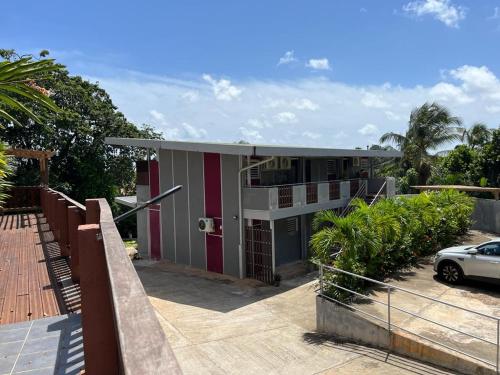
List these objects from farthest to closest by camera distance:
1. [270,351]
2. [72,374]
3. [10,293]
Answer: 1. [270,351]
2. [10,293]
3. [72,374]

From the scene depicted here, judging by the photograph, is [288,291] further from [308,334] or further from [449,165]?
[449,165]

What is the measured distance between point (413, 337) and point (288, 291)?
7029 millimetres

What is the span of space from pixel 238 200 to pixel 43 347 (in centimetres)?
1333

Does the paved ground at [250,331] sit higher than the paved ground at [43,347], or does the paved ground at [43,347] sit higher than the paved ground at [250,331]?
the paved ground at [43,347]

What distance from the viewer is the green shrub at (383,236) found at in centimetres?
1084

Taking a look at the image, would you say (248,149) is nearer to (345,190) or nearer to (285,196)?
(285,196)

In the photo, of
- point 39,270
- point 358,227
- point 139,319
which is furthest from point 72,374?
point 358,227

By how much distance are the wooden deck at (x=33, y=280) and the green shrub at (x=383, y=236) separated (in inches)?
256

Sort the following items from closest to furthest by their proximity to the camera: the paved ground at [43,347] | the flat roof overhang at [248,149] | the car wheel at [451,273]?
the paved ground at [43,347] → the car wheel at [451,273] → the flat roof overhang at [248,149]

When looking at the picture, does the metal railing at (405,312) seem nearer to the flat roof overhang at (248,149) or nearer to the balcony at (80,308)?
the flat roof overhang at (248,149)

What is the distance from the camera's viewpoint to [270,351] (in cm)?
952

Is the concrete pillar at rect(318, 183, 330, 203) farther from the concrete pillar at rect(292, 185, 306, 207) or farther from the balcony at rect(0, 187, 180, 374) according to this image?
the balcony at rect(0, 187, 180, 374)

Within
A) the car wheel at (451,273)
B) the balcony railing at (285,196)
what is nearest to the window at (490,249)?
the car wheel at (451,273)

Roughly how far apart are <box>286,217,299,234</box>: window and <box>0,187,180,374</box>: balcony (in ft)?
39.9
